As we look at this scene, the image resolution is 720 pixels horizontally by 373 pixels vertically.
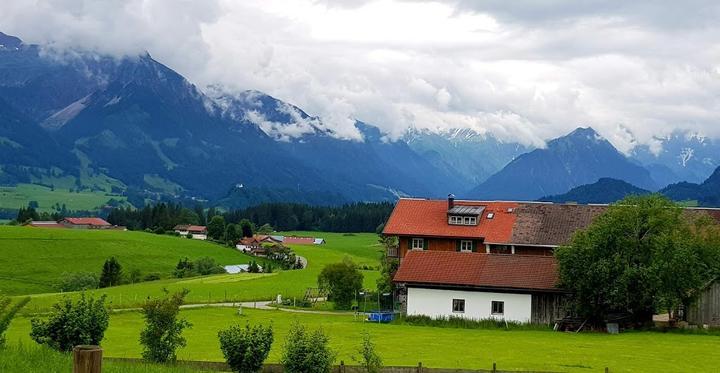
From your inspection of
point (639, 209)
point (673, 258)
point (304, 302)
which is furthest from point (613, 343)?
point (304, 302)

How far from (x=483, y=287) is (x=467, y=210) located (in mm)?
13367

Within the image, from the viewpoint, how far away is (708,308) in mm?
56875

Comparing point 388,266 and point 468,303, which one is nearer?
point 468,303

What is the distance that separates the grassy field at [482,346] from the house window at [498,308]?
3255 mm

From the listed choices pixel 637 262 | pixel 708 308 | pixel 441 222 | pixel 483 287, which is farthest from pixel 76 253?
pixel 708 308

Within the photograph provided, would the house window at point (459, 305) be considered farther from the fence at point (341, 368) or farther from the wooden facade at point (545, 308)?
the fence at point (341, 368)

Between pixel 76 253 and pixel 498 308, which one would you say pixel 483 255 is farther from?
pixel 76 253

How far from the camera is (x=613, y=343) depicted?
1801 inches

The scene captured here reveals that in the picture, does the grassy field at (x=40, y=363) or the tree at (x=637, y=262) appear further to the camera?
the tree at (x=637, y=262)

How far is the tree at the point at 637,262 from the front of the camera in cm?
5272

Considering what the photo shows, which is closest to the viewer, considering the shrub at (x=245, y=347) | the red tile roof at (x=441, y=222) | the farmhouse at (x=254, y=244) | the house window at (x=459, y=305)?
the shrub at (x=245, y=347)

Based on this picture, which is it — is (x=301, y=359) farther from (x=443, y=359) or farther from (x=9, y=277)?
(x=9, y=277)

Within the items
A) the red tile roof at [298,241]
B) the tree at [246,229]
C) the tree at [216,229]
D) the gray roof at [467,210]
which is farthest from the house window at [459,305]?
the tree at [246,229]

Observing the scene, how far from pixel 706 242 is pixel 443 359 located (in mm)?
28087
